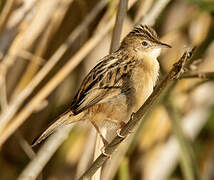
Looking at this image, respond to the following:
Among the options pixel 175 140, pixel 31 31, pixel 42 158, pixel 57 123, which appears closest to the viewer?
pixel 57 123

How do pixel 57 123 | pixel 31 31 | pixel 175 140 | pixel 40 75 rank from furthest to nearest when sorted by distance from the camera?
pixel 175 140, pixel 31 31, pixel 40 75, pixel 57 123

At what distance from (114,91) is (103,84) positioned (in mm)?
84

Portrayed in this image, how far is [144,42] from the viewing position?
304 cm

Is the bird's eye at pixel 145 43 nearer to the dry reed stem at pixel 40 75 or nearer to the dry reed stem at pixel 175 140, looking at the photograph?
the dry reed stem at pixel 40 75

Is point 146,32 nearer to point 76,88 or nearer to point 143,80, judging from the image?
point 143,80

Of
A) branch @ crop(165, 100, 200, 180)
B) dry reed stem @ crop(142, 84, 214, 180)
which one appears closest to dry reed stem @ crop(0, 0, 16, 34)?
branch @ crop(165, 100, 200, 180)

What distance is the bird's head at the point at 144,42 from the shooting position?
2.96m

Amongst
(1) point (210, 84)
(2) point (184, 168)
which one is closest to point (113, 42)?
(2) point (184, 168)

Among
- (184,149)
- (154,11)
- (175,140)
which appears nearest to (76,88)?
(175,140)

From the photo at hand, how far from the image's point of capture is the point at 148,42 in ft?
9.89

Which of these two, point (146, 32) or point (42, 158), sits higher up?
point (146, 32)

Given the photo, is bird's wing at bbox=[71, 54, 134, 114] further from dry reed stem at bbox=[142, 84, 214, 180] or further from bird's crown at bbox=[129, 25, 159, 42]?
dry reed stem at bbox=[142, 84, 214, 180]

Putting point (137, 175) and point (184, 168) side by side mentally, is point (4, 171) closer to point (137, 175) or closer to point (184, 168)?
point (137, 175)

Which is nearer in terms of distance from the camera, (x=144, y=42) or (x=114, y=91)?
(x=114, y=91)
